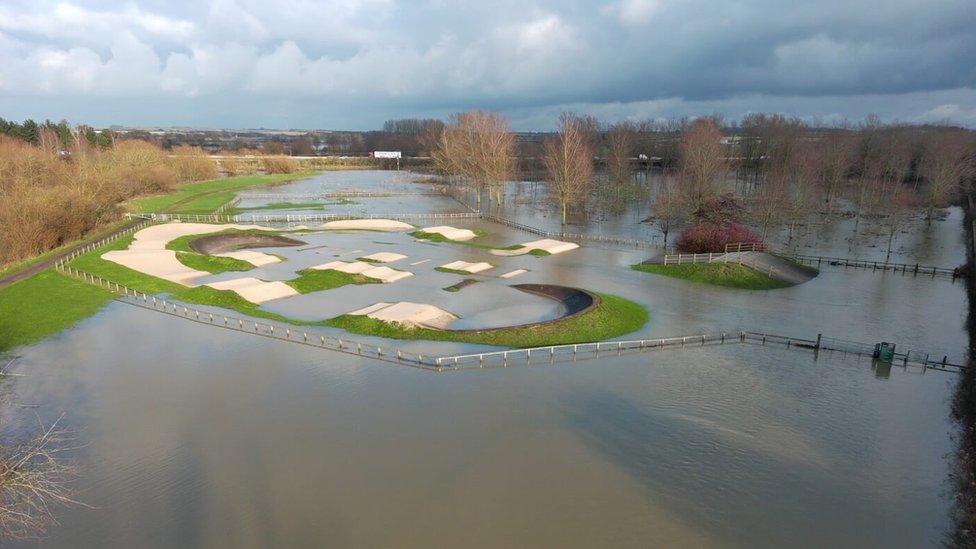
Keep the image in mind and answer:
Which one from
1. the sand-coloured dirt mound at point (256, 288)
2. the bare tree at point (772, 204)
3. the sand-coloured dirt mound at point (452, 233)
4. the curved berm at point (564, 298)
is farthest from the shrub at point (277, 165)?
the curved berm at point (564, 298)

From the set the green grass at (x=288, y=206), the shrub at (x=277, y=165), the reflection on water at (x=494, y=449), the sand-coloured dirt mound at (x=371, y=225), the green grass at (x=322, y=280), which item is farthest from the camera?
the shrub at (x=277, y=165)

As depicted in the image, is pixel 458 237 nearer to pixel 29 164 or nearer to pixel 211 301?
pixel 211 301

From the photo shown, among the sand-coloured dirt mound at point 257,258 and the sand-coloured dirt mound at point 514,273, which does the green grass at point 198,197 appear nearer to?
the sand-coloured dirt mound at point 257,258

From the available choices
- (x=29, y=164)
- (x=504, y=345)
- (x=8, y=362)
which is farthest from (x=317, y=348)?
(x=29, y=164)

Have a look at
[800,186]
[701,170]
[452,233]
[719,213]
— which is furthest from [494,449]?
[800,186]

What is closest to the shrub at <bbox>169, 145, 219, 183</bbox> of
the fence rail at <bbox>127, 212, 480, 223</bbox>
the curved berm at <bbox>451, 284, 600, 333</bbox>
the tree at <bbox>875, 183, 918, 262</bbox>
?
the fence rail at <bbox>127, 212, 480, 223</bbox>
